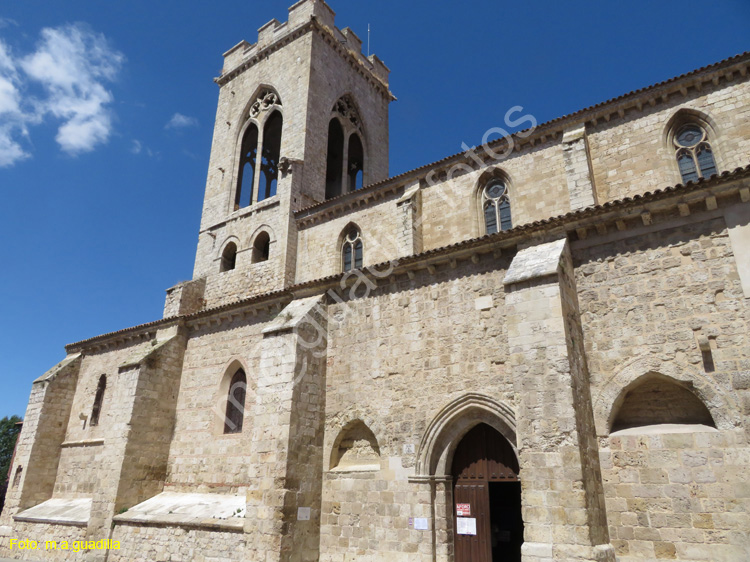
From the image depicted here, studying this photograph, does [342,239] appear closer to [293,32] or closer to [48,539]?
[293,32]

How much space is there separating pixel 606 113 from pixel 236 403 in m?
11.4

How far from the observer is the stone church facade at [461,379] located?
7109 mm

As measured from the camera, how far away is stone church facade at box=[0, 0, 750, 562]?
23.3ft

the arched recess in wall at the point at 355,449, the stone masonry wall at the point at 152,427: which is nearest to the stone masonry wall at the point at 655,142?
the arched recess in wall at the point at 355,449

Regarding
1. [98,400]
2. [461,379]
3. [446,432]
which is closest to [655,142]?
[461,379]

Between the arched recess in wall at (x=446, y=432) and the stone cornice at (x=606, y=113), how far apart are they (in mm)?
7061

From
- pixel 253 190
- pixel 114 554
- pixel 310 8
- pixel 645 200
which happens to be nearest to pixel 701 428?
pixel 645 200

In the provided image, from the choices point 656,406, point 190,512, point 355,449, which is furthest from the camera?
point 190,512

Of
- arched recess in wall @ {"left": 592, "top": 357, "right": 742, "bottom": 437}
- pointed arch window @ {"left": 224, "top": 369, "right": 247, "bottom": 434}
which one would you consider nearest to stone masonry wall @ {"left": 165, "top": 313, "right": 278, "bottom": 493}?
pointed arch window @ {"left": 224, "top": 369, "right": 247, "bottom": 434}

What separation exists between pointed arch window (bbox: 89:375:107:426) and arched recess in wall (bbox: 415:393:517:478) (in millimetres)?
12242

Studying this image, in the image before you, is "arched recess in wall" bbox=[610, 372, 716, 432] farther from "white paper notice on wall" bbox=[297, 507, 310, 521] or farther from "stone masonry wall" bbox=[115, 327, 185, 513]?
"stone masonry wall" bbox=[115, 327, 185, 513]

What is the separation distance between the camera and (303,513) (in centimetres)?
973

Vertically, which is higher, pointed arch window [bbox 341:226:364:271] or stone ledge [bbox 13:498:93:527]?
pointed arch window [bbox 341:226:364:271]

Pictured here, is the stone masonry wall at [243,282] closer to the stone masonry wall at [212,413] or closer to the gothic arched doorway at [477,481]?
the stone masonry wall at [212,413]
